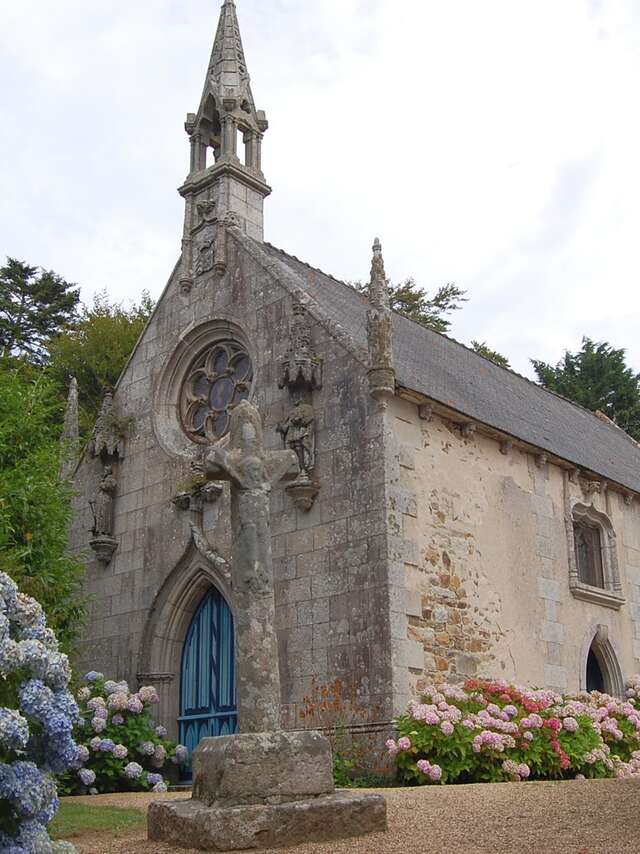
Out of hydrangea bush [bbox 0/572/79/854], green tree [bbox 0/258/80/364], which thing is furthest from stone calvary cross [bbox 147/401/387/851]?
green tree [bbox 0/258/80/364]

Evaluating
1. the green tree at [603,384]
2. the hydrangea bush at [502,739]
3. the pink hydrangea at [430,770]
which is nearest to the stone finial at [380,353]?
the hydrangea bush at [502,739]

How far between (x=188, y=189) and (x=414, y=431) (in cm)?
642

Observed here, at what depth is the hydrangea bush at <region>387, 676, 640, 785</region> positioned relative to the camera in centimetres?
1024

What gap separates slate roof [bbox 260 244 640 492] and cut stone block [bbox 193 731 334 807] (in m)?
6.05

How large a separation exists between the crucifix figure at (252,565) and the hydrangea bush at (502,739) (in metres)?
3.63

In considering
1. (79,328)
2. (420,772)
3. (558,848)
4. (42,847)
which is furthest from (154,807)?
(79,328)

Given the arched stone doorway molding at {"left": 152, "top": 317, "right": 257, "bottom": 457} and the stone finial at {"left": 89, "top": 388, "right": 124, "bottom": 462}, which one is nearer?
the arched stone doorway molding at {"left": 152, "top": 317, "right": 257, "bottom": 457}

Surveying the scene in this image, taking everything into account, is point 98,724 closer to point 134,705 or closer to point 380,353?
point 134,705

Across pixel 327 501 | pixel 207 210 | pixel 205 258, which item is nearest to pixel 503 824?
pixel 327 501

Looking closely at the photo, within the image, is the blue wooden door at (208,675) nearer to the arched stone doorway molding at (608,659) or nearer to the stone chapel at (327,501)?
the stone chapel at (327,501)

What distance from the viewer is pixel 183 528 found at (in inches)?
546

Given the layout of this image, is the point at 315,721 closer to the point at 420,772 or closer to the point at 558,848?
the point at 420,772

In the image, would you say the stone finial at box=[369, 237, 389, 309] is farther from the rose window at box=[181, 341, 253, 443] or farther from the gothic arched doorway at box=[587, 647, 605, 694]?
the gothic arched doorway at box=[587, 647, 605, 694]

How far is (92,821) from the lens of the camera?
8.11 meters
